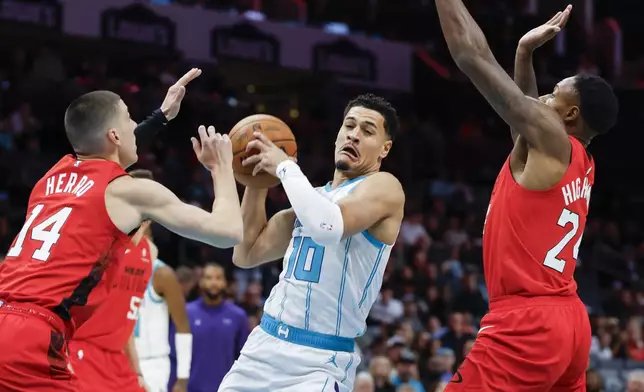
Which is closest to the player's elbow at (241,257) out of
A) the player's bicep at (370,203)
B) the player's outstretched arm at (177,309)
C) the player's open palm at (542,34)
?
the player's bicep at (370,203)

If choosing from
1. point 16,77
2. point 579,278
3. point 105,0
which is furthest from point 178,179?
point 579,278

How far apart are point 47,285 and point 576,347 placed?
91.7 inches

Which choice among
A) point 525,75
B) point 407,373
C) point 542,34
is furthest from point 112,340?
point 407,373

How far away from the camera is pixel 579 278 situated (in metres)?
17.1

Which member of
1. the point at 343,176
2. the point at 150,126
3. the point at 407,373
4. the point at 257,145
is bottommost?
the point at 407,373

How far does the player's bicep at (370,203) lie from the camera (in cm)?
452

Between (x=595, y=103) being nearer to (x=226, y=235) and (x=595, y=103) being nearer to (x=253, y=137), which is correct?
(x=253, y=137)

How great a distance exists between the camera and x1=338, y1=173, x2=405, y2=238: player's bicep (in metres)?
4.52

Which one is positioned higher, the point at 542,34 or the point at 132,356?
the point at 542,34

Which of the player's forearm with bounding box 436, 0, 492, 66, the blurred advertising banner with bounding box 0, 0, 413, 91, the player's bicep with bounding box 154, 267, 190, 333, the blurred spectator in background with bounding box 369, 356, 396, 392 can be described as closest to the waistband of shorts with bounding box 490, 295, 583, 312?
the player's forearm with bounding box 436, 0, 492, 66

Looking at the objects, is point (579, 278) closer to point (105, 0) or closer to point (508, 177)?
point (105, 0)

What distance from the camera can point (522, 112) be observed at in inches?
176

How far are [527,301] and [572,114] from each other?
93cm

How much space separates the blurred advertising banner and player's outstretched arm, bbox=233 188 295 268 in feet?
38.9
